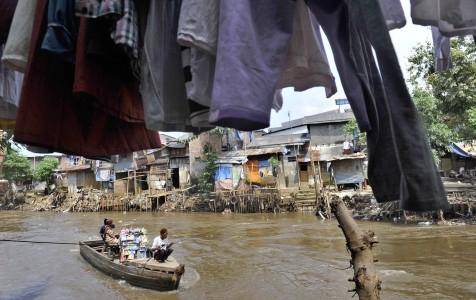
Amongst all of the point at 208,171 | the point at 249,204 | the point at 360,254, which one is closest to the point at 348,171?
the point at 249,204

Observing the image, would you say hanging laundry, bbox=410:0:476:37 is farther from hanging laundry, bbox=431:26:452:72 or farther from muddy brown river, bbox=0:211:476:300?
Answer: muddy brown river, bbox=0:211:476:300

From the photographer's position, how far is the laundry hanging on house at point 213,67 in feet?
4.52

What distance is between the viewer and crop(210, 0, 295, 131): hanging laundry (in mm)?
1320

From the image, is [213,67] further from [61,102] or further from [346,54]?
[61,102]

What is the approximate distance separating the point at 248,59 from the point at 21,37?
3.62ft

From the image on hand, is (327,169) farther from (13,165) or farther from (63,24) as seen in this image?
(13,165)

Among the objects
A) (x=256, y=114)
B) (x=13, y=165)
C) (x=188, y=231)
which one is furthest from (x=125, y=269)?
(x=13, y=165)

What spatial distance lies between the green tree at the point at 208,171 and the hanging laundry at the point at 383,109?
91.7ft

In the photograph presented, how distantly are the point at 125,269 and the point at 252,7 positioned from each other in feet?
31.1

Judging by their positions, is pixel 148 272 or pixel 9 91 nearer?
pixel 9 91

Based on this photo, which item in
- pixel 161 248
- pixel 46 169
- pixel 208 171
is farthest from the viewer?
pixel 46 169

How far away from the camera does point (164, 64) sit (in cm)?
170

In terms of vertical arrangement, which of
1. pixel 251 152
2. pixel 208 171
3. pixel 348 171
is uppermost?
pixel 251 152

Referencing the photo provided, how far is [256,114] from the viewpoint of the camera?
4.38ft
